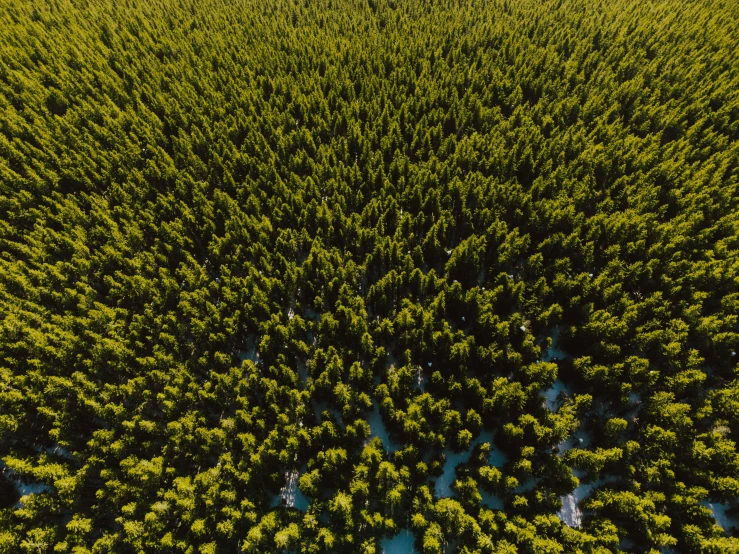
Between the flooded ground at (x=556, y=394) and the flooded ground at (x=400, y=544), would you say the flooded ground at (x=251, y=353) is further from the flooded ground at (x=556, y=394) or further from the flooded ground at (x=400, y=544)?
the flooded ground at (x=556, y=394)

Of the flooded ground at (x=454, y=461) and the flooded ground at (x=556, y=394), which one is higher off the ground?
the flooded ground at (x=556, y=394)

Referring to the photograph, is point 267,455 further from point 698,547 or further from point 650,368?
point 650,368

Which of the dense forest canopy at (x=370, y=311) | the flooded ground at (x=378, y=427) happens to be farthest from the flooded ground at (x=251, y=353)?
the flooded ground at (x=378, y=427)

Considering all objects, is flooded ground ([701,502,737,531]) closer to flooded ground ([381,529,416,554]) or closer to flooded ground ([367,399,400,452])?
flooded ground ([381,529,416,554])

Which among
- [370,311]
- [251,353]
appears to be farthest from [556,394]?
[251,353]

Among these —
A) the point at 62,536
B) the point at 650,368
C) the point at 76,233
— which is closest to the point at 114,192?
the point at 76,233

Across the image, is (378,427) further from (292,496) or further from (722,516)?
(722,516)
